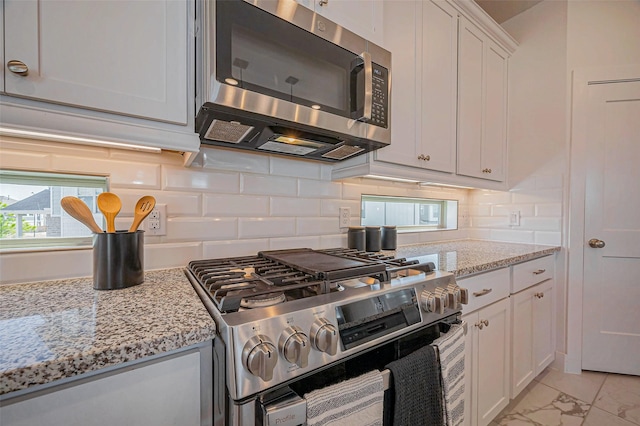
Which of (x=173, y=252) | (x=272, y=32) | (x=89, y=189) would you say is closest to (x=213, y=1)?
(x=272, y=32)

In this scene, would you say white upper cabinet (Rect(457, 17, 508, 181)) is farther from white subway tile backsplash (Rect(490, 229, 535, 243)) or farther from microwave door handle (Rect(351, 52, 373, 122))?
microwave door handle (Rect(351, 52, 373, 122))

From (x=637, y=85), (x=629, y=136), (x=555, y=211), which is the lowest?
(x=555, y=211)

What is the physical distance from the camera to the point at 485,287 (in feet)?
4.36

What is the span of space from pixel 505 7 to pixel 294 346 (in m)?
2.89

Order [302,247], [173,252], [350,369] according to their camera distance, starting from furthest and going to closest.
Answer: [302,247] < [173,252] < [350,369]

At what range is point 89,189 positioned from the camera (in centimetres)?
100

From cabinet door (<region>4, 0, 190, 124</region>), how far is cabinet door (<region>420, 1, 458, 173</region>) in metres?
1.16

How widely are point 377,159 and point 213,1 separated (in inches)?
33.2

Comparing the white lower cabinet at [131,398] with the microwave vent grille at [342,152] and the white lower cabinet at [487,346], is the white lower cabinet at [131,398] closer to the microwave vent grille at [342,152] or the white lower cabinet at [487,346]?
the microwave vent grille at [342,152]

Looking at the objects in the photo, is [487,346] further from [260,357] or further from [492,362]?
[260,357]

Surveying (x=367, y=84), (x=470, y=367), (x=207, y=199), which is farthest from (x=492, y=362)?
(x=207, y=199)

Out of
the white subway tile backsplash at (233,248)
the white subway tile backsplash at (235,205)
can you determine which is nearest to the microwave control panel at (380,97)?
the white subway tile backsplash at (235,205)

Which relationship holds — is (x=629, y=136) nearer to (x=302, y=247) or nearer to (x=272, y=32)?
(x=302, y=247)

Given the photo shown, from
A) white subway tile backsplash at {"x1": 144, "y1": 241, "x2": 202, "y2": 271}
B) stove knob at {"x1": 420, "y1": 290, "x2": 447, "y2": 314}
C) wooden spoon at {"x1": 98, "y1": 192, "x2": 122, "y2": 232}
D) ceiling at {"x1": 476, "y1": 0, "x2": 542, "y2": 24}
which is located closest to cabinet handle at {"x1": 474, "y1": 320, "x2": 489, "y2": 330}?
stove knob at {"x1": 420, "y1": 290, "x2": 447, "y2": 314}
